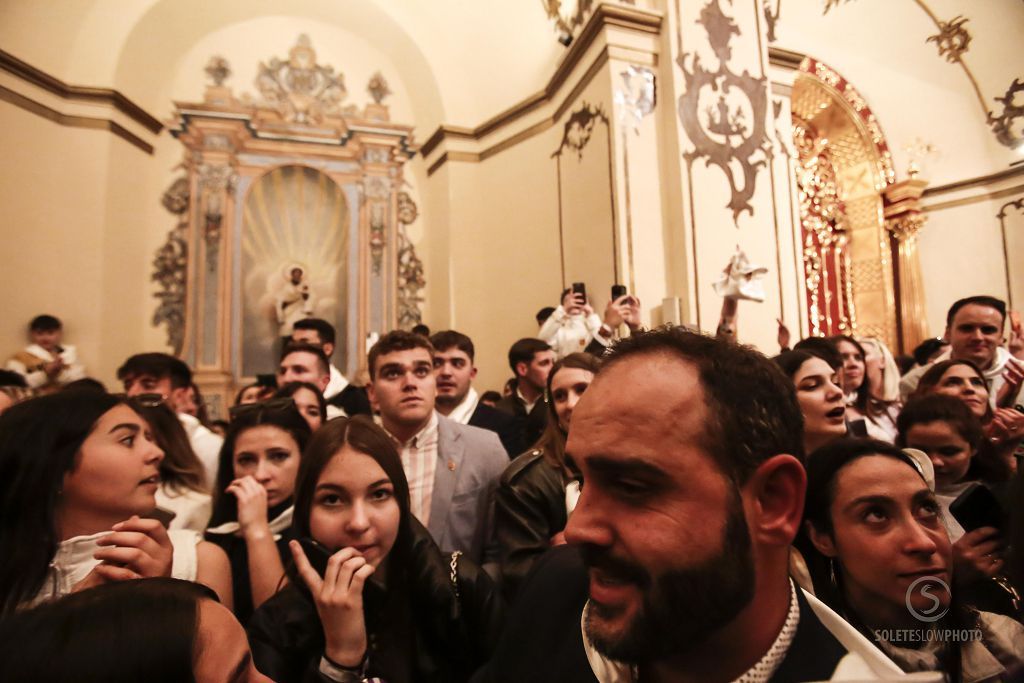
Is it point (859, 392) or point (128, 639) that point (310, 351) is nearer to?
point (128, 639)

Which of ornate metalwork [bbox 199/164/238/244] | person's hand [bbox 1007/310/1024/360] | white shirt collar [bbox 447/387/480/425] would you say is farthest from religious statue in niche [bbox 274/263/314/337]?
person's hand [bbox 1007/310/1024/360]

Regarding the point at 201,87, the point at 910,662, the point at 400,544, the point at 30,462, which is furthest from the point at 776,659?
the point at 201,87

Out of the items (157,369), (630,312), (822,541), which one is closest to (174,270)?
(157,369)

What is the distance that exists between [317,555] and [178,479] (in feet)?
3.33

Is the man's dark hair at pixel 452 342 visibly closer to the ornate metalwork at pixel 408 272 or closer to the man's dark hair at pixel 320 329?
the man's dark hair at pixel 320 329

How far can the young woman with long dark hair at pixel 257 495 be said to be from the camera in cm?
216

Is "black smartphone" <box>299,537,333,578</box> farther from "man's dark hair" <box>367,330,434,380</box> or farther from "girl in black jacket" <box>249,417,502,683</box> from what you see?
"man's dark hair" <box>367,330,434,380</box>

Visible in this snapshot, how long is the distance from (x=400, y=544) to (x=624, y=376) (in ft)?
3.86

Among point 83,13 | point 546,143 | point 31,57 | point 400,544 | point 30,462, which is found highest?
point 83,13

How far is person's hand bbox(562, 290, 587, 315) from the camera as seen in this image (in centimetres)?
531

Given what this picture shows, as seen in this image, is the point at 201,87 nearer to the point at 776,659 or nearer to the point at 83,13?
the point at 83,13

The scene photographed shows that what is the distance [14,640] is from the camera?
0.91 meters

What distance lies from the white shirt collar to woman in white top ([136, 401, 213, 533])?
157 centimetres

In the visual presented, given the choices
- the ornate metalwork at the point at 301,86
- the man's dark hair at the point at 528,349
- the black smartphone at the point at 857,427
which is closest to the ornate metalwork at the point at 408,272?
the ornate metalwork at the point at 301,86
